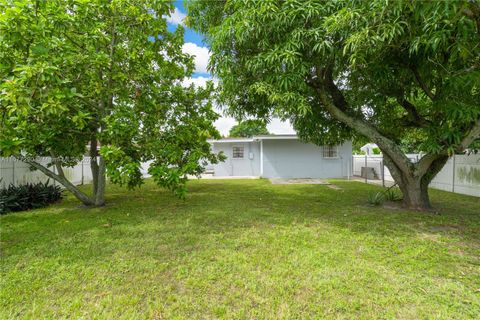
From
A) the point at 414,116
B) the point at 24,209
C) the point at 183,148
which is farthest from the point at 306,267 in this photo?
the point at 24,209

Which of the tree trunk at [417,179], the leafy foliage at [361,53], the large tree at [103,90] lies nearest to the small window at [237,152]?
the large tree at [103,90]

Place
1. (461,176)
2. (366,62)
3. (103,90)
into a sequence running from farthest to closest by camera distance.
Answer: (461,176) → (103,90) → (366,62)

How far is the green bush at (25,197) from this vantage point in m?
6.63

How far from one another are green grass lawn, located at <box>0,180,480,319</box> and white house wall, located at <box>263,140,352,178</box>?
9.84 meters

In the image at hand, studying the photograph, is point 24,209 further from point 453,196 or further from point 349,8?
point 453,196

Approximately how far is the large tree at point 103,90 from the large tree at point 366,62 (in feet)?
4.56

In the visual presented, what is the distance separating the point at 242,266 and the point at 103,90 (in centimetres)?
506

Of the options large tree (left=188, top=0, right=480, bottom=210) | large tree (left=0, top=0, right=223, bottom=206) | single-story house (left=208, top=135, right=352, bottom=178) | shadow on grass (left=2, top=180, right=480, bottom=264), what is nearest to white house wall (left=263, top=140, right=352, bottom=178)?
single-story house (left=208, top=135, right=352, bottom=178)

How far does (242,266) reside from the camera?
3.28 metres

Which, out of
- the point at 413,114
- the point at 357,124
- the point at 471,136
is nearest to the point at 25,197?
the point at 357,124

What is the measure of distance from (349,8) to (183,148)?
4.25 m

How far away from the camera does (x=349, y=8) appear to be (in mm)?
4188

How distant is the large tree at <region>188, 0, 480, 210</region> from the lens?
3939 mm

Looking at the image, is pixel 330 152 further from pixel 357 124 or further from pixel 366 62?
pixel 366 62
